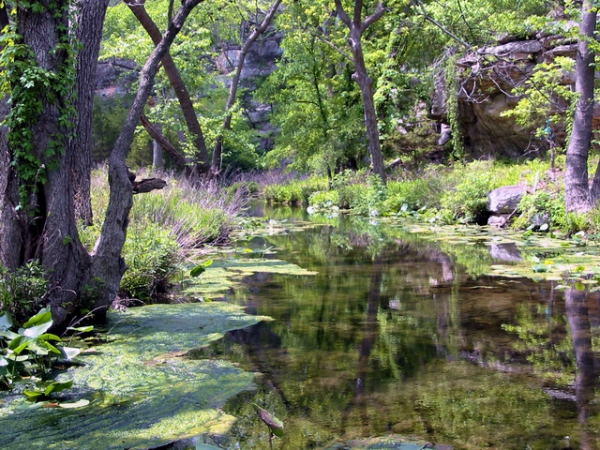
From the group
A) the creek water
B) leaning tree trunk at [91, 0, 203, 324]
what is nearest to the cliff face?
the creek water

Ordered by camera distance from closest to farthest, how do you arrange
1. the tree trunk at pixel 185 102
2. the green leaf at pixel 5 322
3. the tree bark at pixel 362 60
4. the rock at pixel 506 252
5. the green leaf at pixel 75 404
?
the green leaf at pixel 75 404 → the green leaf at pixel 5 322 → the rock at pixel 506 252 → the tree trunk at pixel 185 102 → the tree bark at pixel 362 60

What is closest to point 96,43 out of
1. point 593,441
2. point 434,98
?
point 593,441

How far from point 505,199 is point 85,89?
8697 millimetres

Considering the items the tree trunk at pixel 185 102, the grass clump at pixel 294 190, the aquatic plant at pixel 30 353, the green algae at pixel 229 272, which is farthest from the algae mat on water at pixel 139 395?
the grass clump at pixel 294 190

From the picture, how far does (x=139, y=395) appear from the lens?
3266 millimetres

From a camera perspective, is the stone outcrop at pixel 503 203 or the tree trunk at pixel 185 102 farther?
the tree trunk at pixel 185 102

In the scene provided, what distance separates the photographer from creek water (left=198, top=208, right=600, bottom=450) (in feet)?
9.00

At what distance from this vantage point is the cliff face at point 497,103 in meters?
19.2

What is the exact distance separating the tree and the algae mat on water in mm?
426

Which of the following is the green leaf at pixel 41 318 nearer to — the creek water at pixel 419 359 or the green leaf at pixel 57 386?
the green leaf at pixel 57 386

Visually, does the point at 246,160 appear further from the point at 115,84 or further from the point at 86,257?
the point at 86,257

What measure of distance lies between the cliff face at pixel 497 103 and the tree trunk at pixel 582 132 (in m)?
8.66

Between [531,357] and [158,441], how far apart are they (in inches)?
89.3

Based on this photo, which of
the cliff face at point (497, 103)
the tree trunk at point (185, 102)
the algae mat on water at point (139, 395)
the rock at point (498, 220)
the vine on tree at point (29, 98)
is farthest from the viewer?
the cliff face at point (497, 103)
